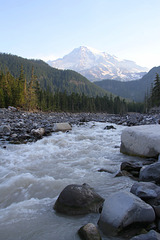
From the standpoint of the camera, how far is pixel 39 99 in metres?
59.2

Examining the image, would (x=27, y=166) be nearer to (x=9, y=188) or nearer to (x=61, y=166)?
(x=61, y=166)

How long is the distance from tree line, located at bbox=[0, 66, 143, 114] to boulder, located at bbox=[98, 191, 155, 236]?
133 ft

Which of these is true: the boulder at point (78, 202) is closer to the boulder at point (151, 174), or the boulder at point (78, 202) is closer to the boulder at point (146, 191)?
the boulder at point (146, 191)

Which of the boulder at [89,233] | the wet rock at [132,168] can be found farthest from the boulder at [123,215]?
the wet rock at [132,168]

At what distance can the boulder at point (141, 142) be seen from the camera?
6434mm

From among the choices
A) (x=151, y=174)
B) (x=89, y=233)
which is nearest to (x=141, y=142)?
(x=151, y=174)

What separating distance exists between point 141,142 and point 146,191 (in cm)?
378

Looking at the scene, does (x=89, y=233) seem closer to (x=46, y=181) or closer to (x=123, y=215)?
(x=123, y=215)

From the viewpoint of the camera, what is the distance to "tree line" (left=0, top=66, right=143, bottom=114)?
43.5 m

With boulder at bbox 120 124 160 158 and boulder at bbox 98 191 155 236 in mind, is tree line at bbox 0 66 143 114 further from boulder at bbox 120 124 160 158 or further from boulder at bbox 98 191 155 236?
boulder at bbox 98 191 155 236

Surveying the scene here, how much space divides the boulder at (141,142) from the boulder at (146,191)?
3.19 m

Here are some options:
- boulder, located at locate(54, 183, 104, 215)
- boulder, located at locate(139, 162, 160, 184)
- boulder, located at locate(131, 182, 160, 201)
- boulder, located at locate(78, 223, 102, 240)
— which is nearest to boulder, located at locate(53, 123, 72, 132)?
boulder, located at locate(139, 162, 160, 184)

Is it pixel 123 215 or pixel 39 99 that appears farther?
pixel 39 99

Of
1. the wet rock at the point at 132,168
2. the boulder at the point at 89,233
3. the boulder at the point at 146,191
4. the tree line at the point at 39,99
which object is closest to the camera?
the boulder at the point at 89,233
